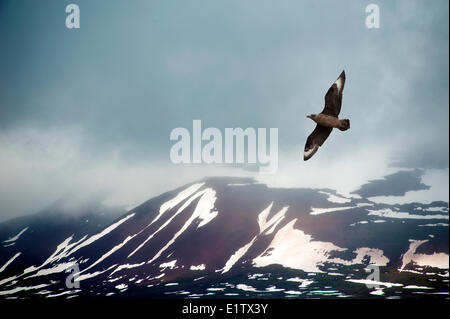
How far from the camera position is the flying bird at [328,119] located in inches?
490

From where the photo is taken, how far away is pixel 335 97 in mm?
12453

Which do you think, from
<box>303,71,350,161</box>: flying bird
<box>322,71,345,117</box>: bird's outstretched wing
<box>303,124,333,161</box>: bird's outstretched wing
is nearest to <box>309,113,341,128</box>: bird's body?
<box>303,71,350,161</box>: flying bird

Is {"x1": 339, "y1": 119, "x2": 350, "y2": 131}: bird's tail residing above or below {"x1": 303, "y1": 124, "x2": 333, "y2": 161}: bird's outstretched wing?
above

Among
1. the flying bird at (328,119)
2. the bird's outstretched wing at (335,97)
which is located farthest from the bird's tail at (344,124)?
the bird's outstretched wing at (335,97)

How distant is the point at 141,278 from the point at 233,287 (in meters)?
12.3

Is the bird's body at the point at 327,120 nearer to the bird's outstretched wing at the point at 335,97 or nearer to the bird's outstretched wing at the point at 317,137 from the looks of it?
the bird's outstretched wing at the point at 335,97

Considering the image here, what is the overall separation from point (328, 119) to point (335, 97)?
2.44 ft

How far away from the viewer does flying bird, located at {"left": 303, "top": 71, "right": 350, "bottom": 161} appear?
12.4m

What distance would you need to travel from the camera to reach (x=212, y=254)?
5034cm

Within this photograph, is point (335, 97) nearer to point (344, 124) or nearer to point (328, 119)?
point (328, 119)

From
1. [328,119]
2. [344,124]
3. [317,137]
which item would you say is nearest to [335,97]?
[328,119]

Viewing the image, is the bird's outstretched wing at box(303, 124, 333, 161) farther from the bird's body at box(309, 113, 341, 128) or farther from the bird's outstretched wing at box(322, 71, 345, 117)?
the bird's outstretched wing at box(322, 71, 345, 117)
